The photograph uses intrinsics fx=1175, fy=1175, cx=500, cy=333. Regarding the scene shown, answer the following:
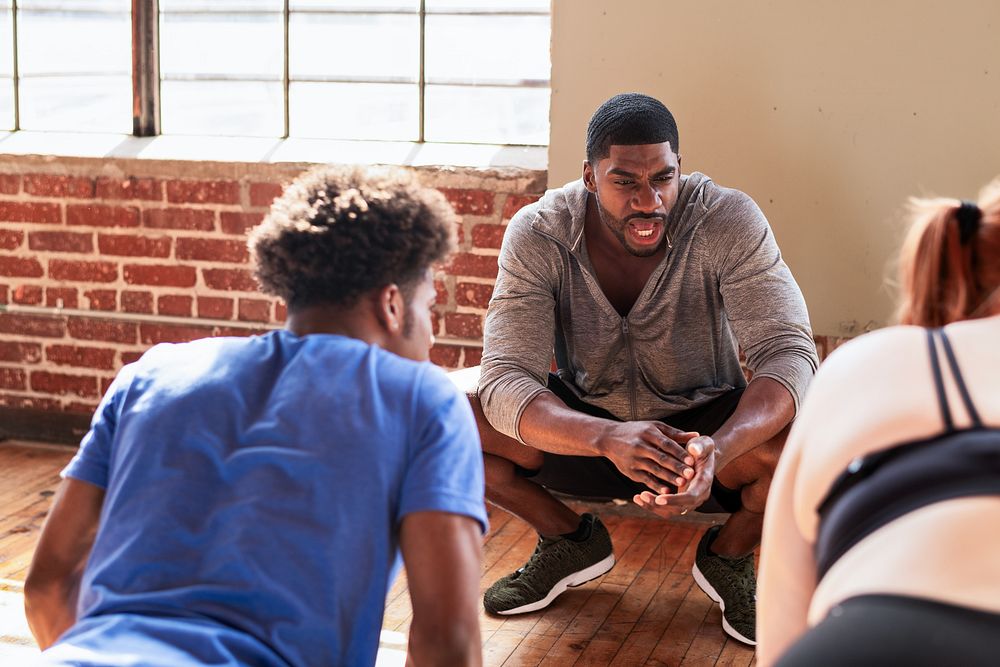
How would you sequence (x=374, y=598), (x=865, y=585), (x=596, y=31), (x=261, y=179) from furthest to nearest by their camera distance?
1. (x=261, y=179)
2. (x=596, y=31)
3. (x=374, y=598)
4. (x=865, y=585)

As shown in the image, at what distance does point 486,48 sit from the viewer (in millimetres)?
3971

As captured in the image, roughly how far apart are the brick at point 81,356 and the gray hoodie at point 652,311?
1.88 m

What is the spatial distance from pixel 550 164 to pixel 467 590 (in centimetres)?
240

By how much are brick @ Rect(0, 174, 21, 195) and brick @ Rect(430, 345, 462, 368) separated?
162 centimetres

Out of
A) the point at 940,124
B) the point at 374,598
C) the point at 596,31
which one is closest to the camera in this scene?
the point at 374,598

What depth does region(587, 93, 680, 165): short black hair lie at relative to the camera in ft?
9.11

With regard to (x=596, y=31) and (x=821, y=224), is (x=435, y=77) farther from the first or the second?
(x=821, y=224)

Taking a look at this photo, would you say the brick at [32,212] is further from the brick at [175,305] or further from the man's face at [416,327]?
the man's face at [416,327]

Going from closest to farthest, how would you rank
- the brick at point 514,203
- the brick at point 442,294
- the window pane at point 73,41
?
the brick at point 514,203
the brick at point 442,294
the window pane at point 73,41

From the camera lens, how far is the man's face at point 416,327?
1.53 meters

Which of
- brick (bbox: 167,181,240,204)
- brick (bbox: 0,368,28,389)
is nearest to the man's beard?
brick (bbox: 167,181,240,204)

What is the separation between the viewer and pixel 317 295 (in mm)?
1475

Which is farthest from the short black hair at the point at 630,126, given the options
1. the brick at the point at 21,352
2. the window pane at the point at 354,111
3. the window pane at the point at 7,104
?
the window pane at the point at 7,104

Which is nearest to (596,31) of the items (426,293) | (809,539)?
(426,293)
